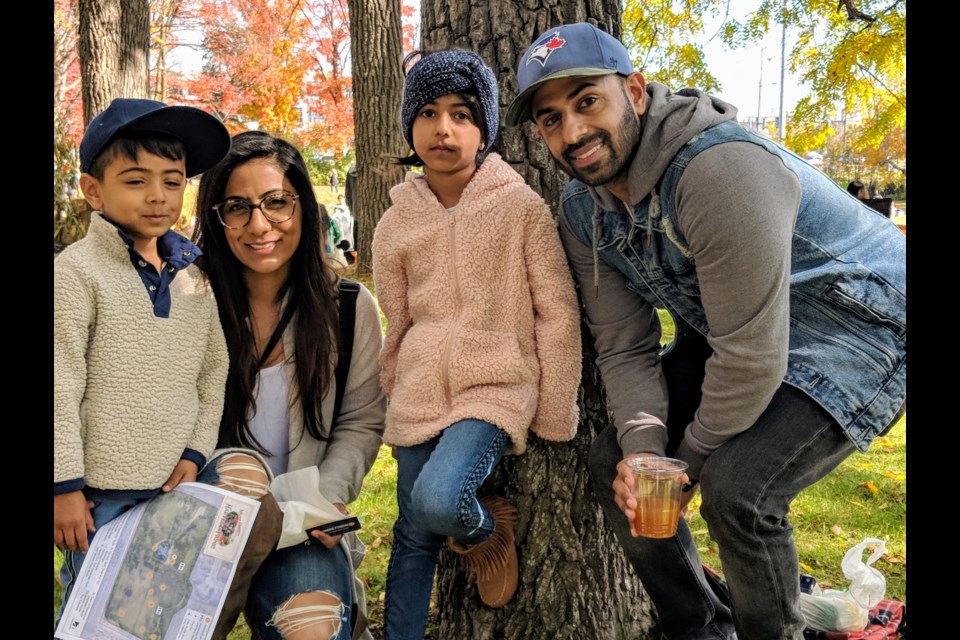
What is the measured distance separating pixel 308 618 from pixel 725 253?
1502 mm

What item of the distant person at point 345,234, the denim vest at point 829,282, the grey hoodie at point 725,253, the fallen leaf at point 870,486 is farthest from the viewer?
the distant person at point 345,234

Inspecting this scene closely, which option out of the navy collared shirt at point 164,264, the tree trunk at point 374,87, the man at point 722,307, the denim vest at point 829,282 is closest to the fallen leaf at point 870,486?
the man at point 722,307

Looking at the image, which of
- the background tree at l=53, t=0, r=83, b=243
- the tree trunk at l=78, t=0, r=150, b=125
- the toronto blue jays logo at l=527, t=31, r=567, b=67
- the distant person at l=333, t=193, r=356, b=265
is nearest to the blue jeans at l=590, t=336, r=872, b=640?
the toronto blue jays logo at l=527, t=31, r=567, b=67

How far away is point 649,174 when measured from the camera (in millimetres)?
2215

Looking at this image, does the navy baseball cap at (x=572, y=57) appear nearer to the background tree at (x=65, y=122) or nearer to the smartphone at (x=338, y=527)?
the smartphone at (x=338, y=527)

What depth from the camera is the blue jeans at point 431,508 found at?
229 cm

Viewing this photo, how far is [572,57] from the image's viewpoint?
2.21 metres

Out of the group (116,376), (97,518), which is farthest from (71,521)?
(116,376)

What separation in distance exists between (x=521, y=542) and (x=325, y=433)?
791 mm

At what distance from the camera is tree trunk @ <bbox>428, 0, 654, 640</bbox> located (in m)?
2.79

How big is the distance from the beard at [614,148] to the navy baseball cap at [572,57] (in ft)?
0.40

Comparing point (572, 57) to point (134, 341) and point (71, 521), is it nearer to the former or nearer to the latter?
point (134, 341)

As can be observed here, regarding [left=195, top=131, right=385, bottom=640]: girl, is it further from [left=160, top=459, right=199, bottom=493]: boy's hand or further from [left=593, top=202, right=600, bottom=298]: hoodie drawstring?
[left=593, top=202, right=600, bottom=298]: hoodie drawstring

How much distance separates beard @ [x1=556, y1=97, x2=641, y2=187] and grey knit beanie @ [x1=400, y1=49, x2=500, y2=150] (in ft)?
1.38
